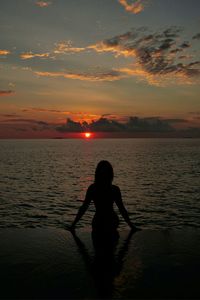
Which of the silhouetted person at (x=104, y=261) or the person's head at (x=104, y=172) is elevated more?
the person's head at (x=104, y=172)

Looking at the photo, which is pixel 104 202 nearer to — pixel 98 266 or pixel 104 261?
pixel 104 261

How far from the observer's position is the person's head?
24.9 feet

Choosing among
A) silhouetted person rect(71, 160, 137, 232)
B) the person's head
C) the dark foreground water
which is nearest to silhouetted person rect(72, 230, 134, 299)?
the dark foreground water

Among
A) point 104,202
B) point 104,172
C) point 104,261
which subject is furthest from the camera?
point 104,202

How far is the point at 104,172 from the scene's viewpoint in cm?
763

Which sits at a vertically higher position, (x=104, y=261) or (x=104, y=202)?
(x=104, y=202)

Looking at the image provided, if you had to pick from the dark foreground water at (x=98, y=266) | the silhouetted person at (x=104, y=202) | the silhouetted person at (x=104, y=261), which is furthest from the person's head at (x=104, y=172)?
the dark foreground water at (x=98, y=266)

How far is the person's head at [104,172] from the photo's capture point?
7.59m

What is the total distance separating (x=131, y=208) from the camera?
20.0m

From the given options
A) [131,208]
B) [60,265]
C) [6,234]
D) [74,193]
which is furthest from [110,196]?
[74,193]

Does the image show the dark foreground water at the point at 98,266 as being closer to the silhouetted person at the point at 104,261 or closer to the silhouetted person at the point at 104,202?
the silhouetted person at the point at 104,261

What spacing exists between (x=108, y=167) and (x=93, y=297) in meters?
2.99

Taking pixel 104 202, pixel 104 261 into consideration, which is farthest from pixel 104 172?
pixel 104 261

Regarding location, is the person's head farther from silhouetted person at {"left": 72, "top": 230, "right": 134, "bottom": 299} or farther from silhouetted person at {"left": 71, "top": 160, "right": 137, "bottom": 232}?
silhouetted person at {"left": 72, "top": 230, "right": 134, "bottom": 299}
